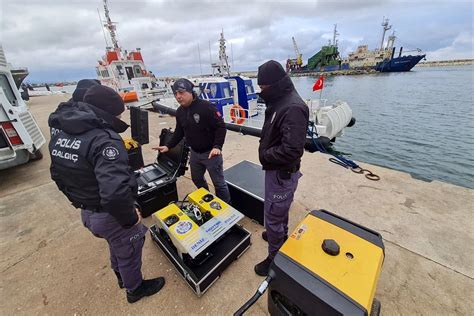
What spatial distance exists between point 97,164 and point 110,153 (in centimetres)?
10

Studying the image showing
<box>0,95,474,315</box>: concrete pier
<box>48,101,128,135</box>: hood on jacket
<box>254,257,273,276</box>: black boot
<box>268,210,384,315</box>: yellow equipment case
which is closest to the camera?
<box>268,210,384,315</box>: yellow equipment case

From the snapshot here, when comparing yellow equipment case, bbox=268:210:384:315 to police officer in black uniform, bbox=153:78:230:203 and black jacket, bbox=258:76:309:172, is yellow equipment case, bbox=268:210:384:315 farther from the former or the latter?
police officer in black uniform, bbox=153:78:230:203

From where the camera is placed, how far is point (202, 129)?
2.42 metres

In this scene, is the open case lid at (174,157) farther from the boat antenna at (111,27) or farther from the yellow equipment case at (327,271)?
the boat antenna at (111,27)

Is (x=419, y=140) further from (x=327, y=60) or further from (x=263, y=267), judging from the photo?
(x=327, y=60)

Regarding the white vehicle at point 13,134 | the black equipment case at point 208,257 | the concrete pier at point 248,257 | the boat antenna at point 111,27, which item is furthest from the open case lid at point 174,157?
the boat antenna at point 111,27

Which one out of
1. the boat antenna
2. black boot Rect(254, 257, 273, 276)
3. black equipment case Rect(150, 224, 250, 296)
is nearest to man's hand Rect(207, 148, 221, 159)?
black equipment case Rect(150, 224, 250, 296)

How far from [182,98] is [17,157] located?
154 inches

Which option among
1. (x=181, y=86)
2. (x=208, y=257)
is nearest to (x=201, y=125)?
(x=181, y=86)

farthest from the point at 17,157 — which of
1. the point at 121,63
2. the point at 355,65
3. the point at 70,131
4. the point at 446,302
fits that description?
the point at 355,65

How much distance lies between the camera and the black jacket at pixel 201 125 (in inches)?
94.0

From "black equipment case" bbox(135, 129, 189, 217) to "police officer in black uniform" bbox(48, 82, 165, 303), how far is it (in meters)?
1.07

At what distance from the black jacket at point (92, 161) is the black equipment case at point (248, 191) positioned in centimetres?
143

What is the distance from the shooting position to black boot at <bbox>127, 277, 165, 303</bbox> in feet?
5.65
